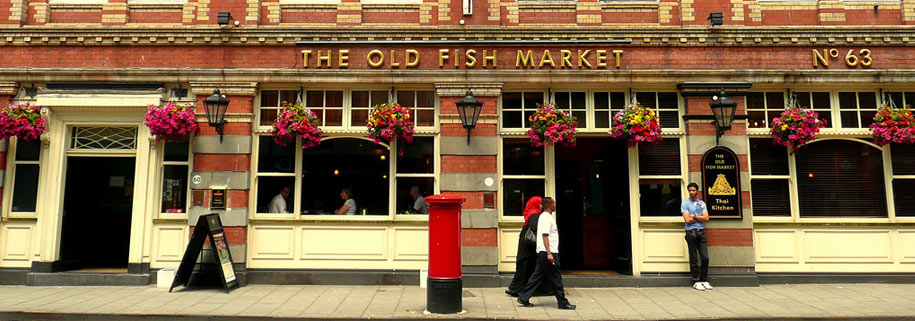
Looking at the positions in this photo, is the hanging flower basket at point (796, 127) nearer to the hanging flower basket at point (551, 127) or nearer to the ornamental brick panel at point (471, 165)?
the hanging flower basket at point (551, 127)

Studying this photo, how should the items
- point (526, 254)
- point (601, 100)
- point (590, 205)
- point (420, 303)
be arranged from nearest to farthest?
point (420, 303)
point (526, 254)
point (601, 100)
point (590, 205)

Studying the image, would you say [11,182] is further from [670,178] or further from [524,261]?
[670,178]

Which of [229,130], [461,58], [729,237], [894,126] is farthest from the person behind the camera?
[461,58]

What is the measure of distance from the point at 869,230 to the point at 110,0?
1439 centimetres

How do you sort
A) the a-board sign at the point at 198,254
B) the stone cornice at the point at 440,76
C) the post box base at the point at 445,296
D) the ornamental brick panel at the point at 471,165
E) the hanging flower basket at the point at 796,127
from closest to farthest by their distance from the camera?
1. the post box base at the point at 445,296
2. the a-board sign at the point at 198,254
3. the hanging flower basket at the point at 796,127
4. the ornamental brick panel at the point at 471,165
5. the stone cornice at the point at 440,76

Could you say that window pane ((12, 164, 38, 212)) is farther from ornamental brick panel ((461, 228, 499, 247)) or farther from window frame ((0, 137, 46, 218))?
ornamental brick panel ((461, 228, 499, 247))

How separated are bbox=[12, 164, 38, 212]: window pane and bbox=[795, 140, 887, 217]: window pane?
1380 cm

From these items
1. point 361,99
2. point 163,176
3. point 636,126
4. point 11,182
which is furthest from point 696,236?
point 11,182

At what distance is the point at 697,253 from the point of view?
31.5ft

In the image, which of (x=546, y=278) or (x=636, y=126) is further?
(x=636, y=126)

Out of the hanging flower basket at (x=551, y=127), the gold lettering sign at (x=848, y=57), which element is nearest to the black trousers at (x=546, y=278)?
the hanging flower basket at (x=551, y=127)

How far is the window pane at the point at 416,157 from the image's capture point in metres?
10.1

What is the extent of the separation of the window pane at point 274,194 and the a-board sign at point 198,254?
931 millimetres

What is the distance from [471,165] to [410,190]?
121cm
